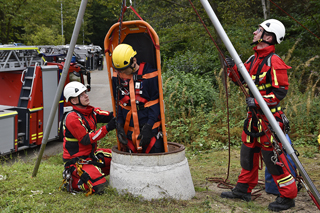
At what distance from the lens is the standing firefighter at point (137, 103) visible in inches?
173

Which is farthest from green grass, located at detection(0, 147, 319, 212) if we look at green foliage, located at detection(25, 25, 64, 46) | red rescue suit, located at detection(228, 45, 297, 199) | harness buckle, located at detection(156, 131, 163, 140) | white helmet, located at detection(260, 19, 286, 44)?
green foliage, located at detection(25, 25, 64, 46)

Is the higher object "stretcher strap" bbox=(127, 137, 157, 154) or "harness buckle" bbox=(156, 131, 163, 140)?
"harness buckle" bbox=(156, 131, 163, 140)

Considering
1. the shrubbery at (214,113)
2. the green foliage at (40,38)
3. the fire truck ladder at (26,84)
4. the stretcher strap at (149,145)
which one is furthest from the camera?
the green foliage at (40,38)

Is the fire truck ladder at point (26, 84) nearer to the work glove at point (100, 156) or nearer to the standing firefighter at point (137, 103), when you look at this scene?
the work glove at point (100, 156)

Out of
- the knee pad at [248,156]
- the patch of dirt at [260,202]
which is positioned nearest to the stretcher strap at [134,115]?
the patch of dirt at [260,202]

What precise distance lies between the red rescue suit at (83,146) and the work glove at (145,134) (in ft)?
1.97

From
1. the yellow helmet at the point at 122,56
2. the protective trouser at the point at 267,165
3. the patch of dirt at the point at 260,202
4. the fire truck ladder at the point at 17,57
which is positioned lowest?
the patch of dirt at the point at 260,202

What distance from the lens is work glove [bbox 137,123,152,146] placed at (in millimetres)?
4354

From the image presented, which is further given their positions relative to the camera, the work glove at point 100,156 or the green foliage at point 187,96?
the green foliage at point 187,96

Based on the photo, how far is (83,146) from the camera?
4934mm

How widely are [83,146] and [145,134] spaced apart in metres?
1.13

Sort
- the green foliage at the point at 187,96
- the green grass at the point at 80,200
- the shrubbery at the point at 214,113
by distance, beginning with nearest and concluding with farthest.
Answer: the green grass at the point at 80,200 → the shrubbery at the point at 214,113 → the green foliage at the point at 187,96

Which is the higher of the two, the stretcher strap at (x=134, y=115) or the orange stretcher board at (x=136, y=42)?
the orange stretcher board at (x=136, y=42)

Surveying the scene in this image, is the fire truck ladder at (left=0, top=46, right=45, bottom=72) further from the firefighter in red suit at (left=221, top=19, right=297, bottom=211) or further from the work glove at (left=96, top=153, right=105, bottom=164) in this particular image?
the firefighter in red suit at (left=221, top=19, right=297, bottom=211)
